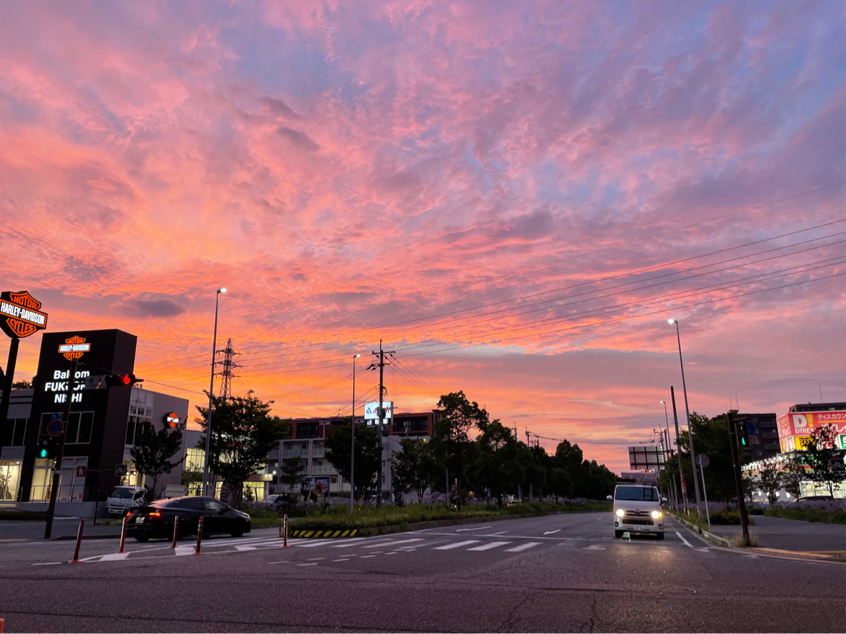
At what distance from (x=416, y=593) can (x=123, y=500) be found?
39030 millimetres

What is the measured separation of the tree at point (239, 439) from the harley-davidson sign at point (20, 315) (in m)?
22.7

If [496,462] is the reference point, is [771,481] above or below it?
below

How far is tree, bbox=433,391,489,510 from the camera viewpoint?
4534 cm

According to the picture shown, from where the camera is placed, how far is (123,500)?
4119cm

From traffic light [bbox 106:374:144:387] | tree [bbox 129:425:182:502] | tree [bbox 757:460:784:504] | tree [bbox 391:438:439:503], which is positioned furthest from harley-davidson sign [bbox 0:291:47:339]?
tree [bbox 757:460:784:504]

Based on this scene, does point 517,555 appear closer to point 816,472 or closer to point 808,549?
point 808,549

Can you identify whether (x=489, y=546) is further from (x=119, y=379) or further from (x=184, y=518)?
(x=119, y=379)

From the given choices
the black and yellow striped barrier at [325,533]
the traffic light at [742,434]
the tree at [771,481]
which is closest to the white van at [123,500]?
the black and yellow striped barrier at [325,533]

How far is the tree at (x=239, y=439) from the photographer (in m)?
45.5

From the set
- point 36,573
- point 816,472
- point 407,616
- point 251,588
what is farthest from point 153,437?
point 816,472

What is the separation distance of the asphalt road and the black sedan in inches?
200

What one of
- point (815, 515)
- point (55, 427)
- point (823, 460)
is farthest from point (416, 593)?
point (823, 460)

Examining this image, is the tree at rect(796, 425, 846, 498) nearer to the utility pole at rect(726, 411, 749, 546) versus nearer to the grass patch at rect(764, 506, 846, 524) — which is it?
the grass patch at rect(764, 506, 846, 524)

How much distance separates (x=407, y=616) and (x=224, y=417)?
41676 millimetres
